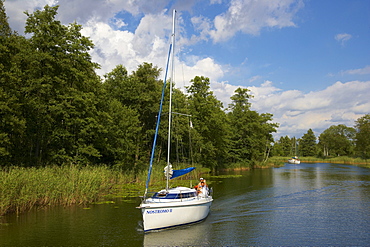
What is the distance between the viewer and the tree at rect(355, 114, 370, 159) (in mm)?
87681

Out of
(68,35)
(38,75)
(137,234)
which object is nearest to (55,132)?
(38,75)

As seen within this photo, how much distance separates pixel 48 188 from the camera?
21062mm

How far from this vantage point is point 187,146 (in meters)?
50.1

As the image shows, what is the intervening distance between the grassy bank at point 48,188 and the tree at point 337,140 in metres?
112

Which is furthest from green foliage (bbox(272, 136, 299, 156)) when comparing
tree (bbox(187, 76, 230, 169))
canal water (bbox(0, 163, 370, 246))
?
canal water (bbox(0, 163, 370, 246))

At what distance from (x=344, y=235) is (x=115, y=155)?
26.8 m

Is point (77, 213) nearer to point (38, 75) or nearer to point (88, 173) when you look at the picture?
point (88, 173)

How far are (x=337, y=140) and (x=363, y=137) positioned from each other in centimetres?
3016

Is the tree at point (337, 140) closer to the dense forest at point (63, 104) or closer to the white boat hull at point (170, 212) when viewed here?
the dense forest at point (63, 104)

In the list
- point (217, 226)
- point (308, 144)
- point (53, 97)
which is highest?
point (53, 97)

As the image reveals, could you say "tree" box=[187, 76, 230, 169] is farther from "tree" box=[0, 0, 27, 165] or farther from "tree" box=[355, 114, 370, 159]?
"tree" box=[355, 114, 370, 159]

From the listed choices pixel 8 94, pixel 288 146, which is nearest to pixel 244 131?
pixel 8 94

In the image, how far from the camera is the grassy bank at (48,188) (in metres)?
18.5

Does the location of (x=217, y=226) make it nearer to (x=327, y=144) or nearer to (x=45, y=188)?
(x=45, y=188)
